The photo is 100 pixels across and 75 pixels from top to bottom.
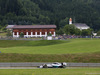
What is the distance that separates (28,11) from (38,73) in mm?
166084

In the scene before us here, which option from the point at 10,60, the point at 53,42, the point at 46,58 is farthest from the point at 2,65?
the point at 53,42

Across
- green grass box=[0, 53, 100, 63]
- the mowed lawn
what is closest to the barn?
the mowed lawn

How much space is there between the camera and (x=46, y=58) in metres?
49.9

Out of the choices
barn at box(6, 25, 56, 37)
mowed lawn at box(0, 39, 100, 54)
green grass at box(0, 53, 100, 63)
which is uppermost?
barn at box(6, 25, 56, 37)

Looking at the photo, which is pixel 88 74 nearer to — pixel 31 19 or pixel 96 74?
pixel 96 74

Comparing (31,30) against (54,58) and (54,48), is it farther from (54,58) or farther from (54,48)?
(54,58)

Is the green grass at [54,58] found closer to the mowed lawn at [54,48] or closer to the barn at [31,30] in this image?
the mowed lawn at [54,48]

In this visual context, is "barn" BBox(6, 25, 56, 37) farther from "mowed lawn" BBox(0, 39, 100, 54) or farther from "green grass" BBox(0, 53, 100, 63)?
"green grass" BBox(0, 53, 100, 63)

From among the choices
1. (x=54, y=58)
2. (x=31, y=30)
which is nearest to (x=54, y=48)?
(x=54, y=58)

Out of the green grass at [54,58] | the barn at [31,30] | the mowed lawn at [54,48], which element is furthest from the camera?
the barn at [31,30]

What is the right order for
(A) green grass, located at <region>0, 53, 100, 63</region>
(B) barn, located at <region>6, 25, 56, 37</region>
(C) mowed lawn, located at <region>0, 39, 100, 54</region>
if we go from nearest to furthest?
(A) green grass, located at <region>0, 53, 100, 63</region>
(C) mowed lawn, located at <region>0, 39, 100, 54</region>
(B) barn, located at <region>6, 25, 56, 37</region>

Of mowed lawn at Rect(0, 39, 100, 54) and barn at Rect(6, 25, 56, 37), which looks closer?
mowed lawn at Rect(0, 39, 100, 54)

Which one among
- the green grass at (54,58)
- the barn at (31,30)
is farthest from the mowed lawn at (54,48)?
the barn at (31,30)

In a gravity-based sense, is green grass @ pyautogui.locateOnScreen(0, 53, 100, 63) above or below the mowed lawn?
below
